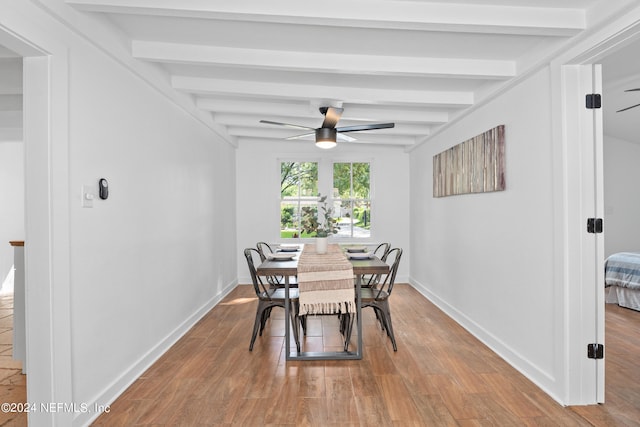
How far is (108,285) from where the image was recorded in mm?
2475

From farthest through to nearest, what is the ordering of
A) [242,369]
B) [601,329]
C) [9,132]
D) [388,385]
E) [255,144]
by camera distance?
[255,144]
[9,132]
[242,369]
[388,385]
[601,329]

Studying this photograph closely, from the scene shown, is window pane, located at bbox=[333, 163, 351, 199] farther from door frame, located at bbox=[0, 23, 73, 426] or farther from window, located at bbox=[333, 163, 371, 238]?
door frame, located at bbox=[0, 23, 73, 426]

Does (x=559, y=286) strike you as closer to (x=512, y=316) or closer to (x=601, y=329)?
(x=601, y=329)

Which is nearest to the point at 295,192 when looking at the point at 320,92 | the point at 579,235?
the point at 320,92

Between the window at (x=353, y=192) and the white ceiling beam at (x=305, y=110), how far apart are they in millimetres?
1987

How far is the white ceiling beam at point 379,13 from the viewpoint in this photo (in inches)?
80.4

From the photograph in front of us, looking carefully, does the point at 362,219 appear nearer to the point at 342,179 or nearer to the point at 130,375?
the point at 342,179

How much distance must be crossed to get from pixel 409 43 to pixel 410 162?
3.78 metres

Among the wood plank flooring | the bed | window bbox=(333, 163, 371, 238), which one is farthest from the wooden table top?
the bed

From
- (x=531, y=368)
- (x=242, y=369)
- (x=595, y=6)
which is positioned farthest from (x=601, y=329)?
(x=242, y=369)

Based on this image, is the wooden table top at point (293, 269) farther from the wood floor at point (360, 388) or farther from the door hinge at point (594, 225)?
the door hinge at point (594, 225)

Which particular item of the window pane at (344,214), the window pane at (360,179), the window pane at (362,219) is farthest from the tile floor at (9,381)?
the window pane at (360,179)

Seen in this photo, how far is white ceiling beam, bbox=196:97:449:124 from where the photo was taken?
4141 millimetres

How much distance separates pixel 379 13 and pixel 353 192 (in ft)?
14.4
